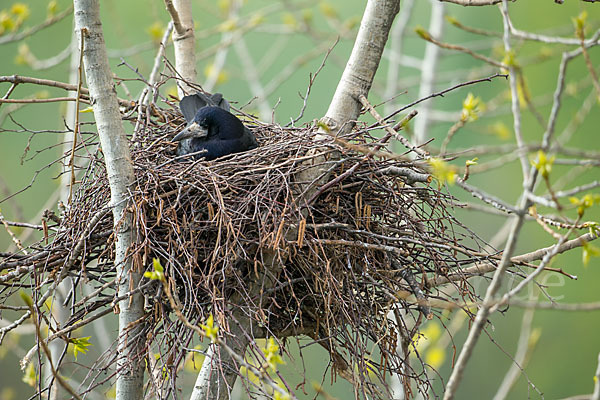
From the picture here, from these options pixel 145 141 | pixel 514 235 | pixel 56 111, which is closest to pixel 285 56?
pixel 56 111

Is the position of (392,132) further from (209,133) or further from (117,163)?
(209,133)

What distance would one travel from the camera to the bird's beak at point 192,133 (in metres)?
2.45

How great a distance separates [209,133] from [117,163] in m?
0.71

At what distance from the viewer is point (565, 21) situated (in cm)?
618

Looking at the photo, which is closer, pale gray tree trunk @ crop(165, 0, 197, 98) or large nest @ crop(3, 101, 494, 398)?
large nest @ crop(3, 101, 494, 398)

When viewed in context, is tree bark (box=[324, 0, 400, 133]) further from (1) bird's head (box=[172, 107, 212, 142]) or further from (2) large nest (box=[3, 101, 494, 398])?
(1) bird's head (box=[172, 107, 212, 142])

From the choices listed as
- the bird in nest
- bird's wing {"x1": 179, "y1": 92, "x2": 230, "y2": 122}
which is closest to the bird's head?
the bird in nest

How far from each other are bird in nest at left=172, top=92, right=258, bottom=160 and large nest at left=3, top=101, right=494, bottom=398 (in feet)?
1.10

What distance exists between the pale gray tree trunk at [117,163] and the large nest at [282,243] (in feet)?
0.14

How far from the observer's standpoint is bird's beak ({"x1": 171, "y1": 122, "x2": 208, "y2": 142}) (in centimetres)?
245

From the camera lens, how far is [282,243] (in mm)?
1817

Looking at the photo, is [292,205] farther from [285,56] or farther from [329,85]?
[285,56]

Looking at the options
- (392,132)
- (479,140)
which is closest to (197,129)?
(392,132)

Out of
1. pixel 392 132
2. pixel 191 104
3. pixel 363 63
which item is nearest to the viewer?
pixel 392 132
